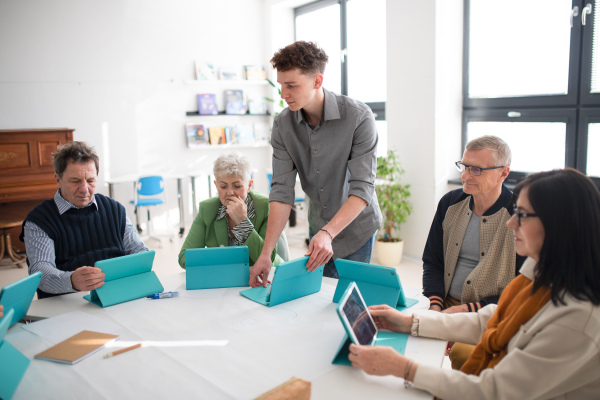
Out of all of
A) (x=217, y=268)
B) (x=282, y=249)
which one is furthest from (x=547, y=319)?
(x=282, y=249)

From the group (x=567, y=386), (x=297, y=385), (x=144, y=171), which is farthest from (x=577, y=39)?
(x=144, y=171)

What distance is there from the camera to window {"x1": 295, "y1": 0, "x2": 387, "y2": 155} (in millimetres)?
5668

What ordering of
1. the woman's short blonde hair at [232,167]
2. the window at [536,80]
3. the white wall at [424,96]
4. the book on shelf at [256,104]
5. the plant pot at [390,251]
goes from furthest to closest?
the book on shelf at [256,104] → the plant pot at [390,251] → the white wall at [424,96] → the window at [536,80] → the woman's short blonde hair at [232,167]

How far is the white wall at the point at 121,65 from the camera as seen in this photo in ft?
18.9

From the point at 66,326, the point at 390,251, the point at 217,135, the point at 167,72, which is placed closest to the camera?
the point at 66,326

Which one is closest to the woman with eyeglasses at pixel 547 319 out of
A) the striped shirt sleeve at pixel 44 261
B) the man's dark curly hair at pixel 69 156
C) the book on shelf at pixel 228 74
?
the striped shirt sleeve at pixel 44 261

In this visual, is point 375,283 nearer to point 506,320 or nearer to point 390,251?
point 506,320

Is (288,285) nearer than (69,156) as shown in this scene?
Yes

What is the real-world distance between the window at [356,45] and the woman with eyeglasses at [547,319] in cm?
429

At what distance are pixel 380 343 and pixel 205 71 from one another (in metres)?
5.74

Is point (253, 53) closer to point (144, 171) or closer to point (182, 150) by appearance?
point (182, 150)

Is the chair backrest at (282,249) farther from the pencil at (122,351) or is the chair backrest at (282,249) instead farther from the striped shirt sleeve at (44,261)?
the pencil at (122,351)

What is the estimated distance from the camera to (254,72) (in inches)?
276

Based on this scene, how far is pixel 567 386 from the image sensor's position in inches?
47.1
